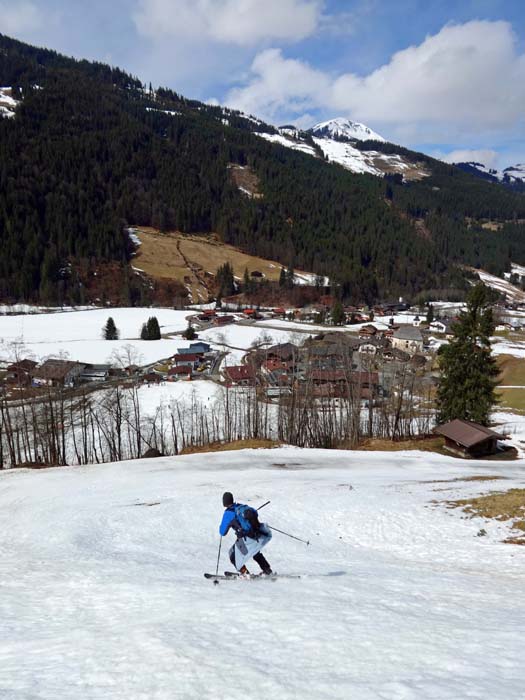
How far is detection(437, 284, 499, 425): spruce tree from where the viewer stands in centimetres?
4100

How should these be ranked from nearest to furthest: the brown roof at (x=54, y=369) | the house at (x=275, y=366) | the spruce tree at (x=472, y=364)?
the spruce tree at (x=472, y=364)
the brown roof at (x=54, y=369)
the house at (x=275, y=366)

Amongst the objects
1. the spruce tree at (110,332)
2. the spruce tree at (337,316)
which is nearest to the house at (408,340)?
the spruce tree at (337,316)

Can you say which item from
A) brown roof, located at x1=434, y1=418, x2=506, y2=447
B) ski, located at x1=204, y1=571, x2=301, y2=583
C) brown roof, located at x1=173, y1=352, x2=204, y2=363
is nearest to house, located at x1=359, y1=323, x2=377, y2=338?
brown roof, located at x1=173, y1=352, x2=204, y2=363

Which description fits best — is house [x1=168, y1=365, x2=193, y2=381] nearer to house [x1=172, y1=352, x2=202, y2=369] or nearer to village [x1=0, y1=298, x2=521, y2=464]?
village [x1=0, y1=298, x2=521, y2=464]

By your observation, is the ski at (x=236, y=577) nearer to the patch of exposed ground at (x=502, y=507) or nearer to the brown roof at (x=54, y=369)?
the patch of exposed ground at (x=502, y=507)

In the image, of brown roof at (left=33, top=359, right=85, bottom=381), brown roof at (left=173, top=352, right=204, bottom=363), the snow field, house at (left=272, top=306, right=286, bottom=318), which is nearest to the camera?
brown roof at (left=33, top=359, right=85, bottom=381)

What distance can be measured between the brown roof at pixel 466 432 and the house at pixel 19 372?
50.3m

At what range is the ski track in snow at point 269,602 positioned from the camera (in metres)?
5.79

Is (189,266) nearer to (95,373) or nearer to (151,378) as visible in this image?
(95,373)

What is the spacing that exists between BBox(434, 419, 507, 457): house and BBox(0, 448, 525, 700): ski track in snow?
14180 mm

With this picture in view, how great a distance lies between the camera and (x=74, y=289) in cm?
15338

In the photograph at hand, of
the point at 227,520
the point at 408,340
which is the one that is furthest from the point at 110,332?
the point at 227,520

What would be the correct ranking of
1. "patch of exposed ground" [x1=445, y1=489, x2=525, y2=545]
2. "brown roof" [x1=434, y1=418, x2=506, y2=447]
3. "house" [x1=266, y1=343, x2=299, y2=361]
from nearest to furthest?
1. "patch of exposed ground" [x1=445, y1=489, x2=525, y2=545]
2. "brown roof" [x1=434, y1=418, x2=506, y2=447]
3. "house" [x1=266, y1=343, x2=299, y2=361]

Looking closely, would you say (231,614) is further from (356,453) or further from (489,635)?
(356,453)
